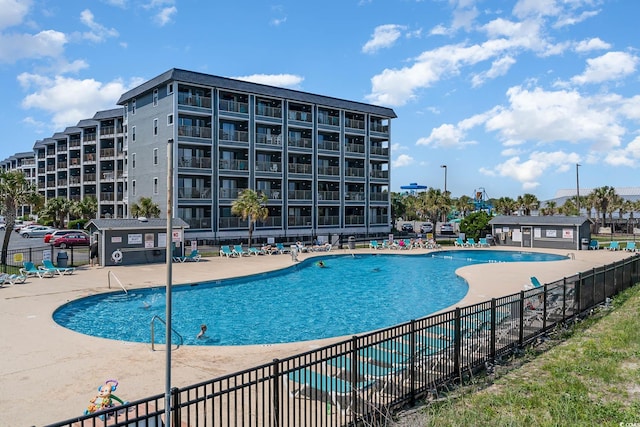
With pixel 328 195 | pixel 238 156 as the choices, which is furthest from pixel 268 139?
pixel 328 195

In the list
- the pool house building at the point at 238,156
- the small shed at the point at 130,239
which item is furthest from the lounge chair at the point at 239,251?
the pool house building at the point at 238,156

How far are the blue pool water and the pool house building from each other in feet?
47.0

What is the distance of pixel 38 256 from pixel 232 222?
15.9m

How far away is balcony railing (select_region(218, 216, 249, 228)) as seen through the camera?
138ft

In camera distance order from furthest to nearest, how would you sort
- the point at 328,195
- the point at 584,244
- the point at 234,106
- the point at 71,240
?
the point at 328,195 < the point at 234,106 < the point at 584,244 < the point at 71,240

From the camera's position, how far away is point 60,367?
973 cm

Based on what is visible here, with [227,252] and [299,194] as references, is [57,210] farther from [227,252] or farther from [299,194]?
A: [227,252]

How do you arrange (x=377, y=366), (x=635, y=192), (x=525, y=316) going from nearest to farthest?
1. (x=377, y=366)
2. (x=525, y=316)
3. (x=635, y=192)

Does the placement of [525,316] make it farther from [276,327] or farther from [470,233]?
[470,233]

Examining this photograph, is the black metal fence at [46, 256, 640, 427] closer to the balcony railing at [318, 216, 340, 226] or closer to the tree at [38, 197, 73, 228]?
the balcony railing at [318, 216, 340, 226]

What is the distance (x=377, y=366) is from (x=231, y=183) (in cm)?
3770

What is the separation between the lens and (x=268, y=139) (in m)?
45.5

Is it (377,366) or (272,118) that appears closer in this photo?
(377,366)

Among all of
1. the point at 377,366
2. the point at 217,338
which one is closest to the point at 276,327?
the point at 217,338
